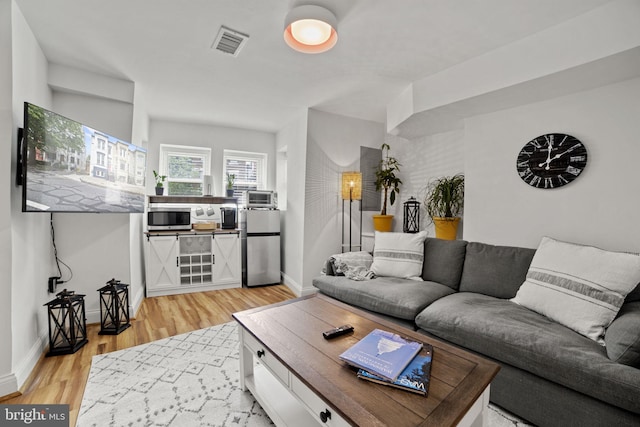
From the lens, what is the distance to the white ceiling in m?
1.89

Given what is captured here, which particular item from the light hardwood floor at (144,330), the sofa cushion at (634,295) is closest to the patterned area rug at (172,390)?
the light hardwood floor at (144,330)

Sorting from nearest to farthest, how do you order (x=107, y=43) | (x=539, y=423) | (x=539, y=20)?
(x=539, y=423), (x=539, y=20), (x=107, y=43)

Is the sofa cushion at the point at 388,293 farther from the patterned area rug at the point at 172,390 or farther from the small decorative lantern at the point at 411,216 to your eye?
the small decorative lantern at the point at 411,216

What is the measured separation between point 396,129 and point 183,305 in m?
3.50

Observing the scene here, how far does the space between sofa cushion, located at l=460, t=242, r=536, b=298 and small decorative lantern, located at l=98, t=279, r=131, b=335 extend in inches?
127

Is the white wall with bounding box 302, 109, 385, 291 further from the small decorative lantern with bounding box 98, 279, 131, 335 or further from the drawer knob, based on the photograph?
the drawer knob

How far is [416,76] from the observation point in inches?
113

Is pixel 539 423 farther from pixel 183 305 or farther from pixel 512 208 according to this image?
pixel 183 305

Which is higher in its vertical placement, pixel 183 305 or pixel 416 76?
pixel 416 76

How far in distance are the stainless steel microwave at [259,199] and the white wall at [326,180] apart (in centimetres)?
97

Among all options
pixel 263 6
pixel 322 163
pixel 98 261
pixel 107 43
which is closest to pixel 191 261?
pixel 98 261

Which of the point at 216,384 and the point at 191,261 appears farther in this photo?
the point at 191,261

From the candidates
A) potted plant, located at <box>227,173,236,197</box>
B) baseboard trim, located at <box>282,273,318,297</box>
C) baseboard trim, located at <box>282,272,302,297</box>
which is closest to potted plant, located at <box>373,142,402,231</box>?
baseboard trim, located at <box>282,273,318,297</box>

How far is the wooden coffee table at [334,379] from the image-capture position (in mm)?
1004
